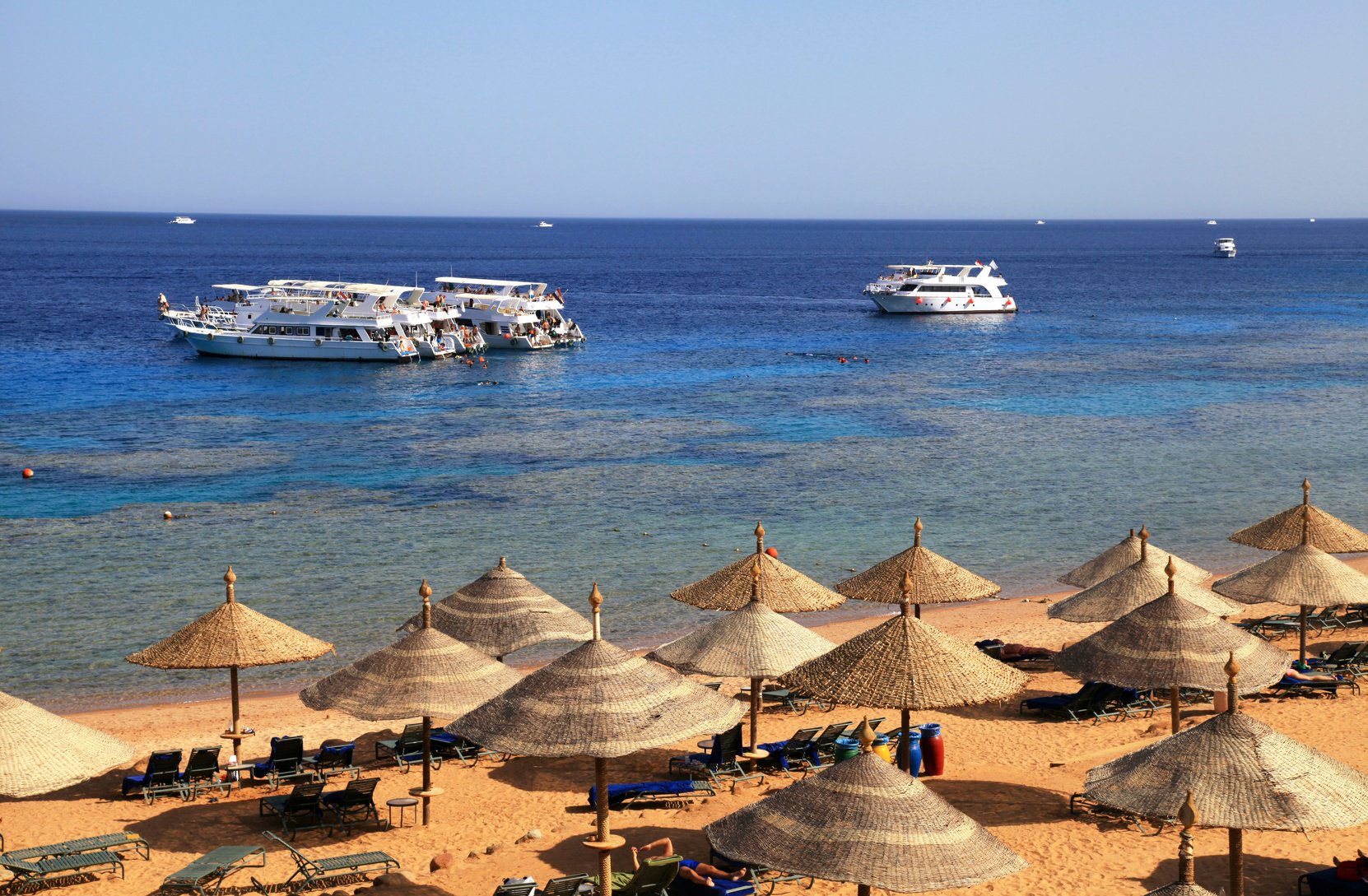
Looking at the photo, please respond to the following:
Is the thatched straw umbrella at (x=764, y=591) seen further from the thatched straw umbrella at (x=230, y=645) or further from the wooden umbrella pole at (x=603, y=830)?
the wooden umbrella pole at (x=603, y=830)

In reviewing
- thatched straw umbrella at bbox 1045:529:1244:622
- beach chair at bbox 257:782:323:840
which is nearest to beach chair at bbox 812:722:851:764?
thatched straw umbrella at bbox 1045:529:1244:622

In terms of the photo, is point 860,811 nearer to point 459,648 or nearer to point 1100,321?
point 459,648

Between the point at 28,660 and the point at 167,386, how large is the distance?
3560 cm

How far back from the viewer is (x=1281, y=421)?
44062 millimetres

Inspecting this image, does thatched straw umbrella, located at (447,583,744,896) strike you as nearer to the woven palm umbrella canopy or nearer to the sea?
the woven palm umbrella canopy

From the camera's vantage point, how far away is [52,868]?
38.0ft

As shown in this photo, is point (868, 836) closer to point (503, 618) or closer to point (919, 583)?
point (503, 618)

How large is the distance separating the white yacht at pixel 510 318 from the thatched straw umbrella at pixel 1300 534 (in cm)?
5113

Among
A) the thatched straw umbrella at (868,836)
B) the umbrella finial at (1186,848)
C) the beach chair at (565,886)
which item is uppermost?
the umbrella finial at (1186,848)

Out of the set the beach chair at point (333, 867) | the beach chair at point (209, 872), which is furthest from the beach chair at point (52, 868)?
the beach chair at point (333, 867)

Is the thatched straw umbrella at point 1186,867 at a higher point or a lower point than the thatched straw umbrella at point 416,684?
higher

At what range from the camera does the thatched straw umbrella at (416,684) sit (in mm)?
12141

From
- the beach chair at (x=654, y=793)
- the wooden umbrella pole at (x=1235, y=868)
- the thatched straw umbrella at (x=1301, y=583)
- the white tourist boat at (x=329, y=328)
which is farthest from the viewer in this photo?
the white tourist boat at (x=329, y=328)

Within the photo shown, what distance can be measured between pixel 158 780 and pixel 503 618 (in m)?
3.99
